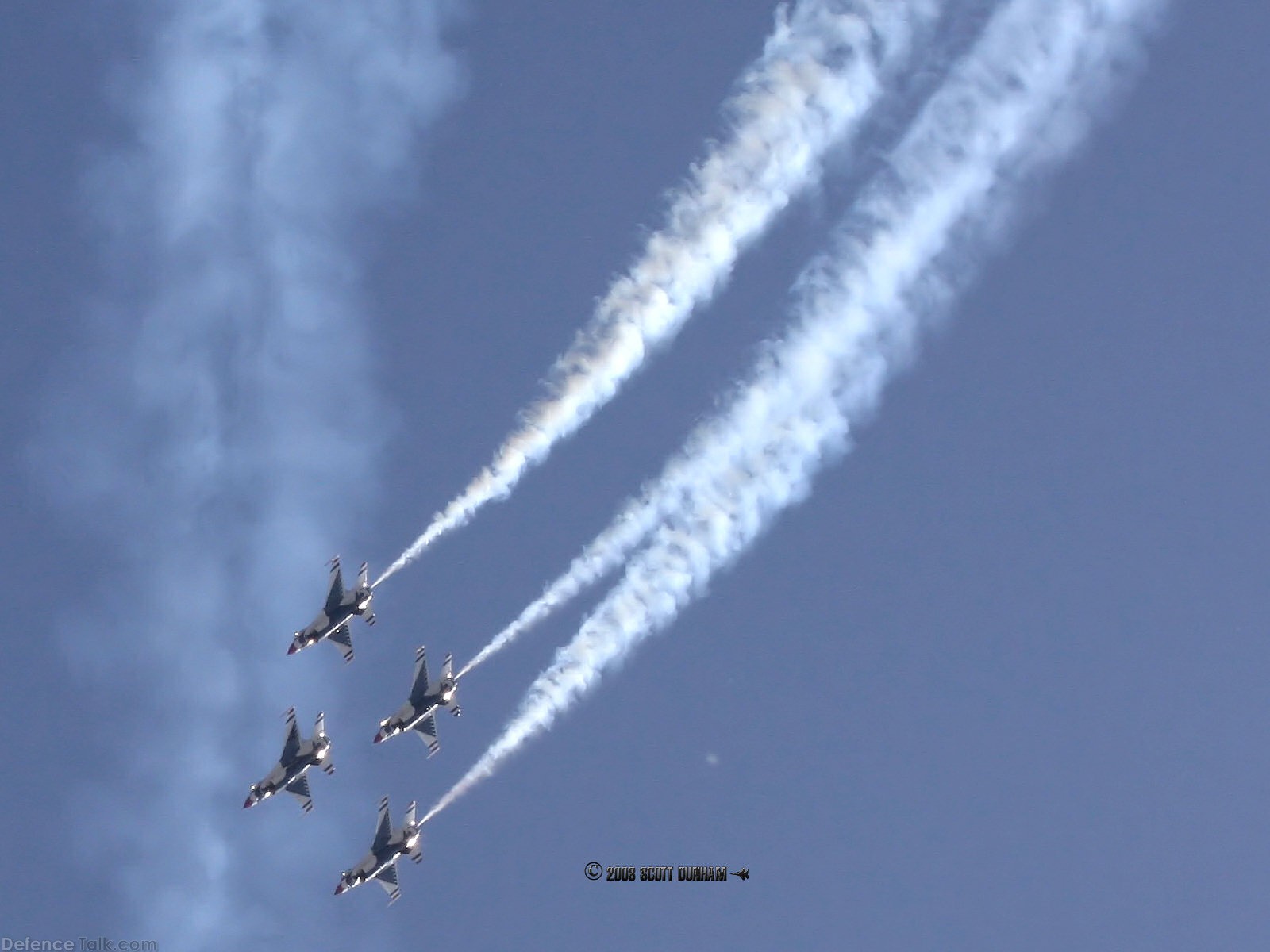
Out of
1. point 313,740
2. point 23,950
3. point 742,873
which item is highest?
point 313,740

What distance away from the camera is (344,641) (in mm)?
74750

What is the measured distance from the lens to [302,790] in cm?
7544

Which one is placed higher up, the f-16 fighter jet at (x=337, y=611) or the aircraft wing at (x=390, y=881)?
the f-16 fighter jet at (x=337, y=611)

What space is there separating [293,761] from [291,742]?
710 mm

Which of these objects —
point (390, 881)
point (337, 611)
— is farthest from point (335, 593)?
point (390, 881)

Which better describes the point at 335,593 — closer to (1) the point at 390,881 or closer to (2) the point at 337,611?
(2) the point at 337,611

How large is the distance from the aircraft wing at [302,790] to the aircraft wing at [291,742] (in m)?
0.85

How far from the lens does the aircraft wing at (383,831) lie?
7356 cm

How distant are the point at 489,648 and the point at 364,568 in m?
9.43

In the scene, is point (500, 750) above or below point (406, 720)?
below

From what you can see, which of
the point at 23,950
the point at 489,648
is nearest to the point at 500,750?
the point at 489,648

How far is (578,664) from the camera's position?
65.1 m

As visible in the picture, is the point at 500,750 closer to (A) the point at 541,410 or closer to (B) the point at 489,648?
(B) the point at 489,648

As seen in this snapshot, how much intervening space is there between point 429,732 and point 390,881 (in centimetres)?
557
